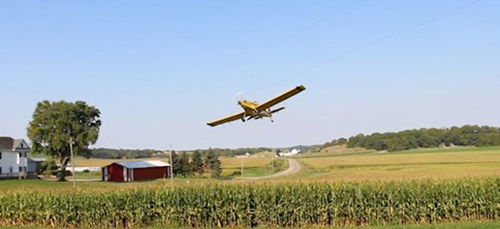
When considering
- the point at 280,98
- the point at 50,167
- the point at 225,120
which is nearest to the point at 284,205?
the point at 225,120

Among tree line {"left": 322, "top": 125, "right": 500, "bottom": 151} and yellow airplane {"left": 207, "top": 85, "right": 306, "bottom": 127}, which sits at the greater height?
tree line {"left": 322, "top": 125, "right": 500, "bottom": 151}

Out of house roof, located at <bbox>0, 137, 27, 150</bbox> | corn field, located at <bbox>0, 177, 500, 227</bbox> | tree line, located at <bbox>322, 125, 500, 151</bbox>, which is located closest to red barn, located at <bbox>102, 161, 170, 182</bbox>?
house roof, located at <bbox>0, 137, 27, 150</bbox>

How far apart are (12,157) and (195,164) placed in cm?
2760

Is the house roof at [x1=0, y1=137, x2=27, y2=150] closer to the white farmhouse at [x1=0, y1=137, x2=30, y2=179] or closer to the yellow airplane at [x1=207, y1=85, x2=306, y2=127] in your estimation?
A: the white farmhouse at [x1=0, y1=137, x2=30, y2=179]

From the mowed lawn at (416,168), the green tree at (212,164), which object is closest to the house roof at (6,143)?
the green tree at (212,164)

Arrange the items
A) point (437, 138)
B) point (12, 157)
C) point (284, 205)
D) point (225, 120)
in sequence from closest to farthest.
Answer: point (225, 120)
point (284, 205)
point (12, 157)
point (437, 138)

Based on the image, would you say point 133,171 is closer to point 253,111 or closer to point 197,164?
point 197,164

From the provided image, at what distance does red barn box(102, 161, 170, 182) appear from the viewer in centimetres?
7225

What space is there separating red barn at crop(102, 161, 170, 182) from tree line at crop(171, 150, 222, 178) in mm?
3348

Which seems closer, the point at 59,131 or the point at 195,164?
the point at 59,131

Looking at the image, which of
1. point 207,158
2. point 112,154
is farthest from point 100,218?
point 112,154

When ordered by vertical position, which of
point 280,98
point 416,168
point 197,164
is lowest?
point 416,168

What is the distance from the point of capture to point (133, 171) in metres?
72.4

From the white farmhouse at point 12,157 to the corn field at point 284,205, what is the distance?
4953 centimetres
